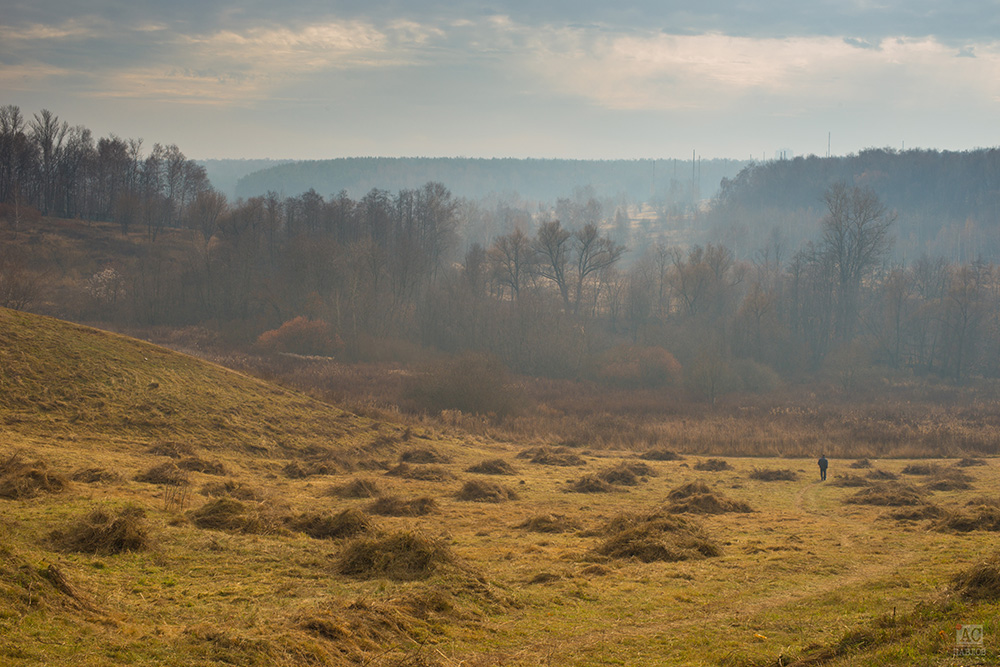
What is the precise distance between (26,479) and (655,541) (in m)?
14.3

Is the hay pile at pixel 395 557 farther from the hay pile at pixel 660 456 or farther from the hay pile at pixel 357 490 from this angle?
the hay pile at pixel 660 456

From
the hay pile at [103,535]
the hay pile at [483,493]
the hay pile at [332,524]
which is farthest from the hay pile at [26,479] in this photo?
the hay pile at [483,493]

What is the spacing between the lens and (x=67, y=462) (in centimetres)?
1861

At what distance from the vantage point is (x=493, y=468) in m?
29.4

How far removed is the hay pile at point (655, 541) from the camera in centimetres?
1688

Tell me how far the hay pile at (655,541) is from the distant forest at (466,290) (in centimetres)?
4638

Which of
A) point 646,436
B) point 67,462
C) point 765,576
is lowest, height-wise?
point 646,436

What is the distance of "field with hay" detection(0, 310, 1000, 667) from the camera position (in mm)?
9406

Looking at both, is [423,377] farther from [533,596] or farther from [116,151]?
[116,151]

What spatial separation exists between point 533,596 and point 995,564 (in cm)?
753

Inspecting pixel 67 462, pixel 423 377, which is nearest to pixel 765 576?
pixel 67 462

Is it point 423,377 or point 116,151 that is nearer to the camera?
point 423,377

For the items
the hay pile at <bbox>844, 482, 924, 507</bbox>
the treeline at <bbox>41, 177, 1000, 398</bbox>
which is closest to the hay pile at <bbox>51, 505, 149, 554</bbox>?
the hay pile at <bbox>844, 482, 924, 507</bbox>

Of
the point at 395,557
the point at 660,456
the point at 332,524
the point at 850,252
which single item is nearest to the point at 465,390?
the point at 660,456
